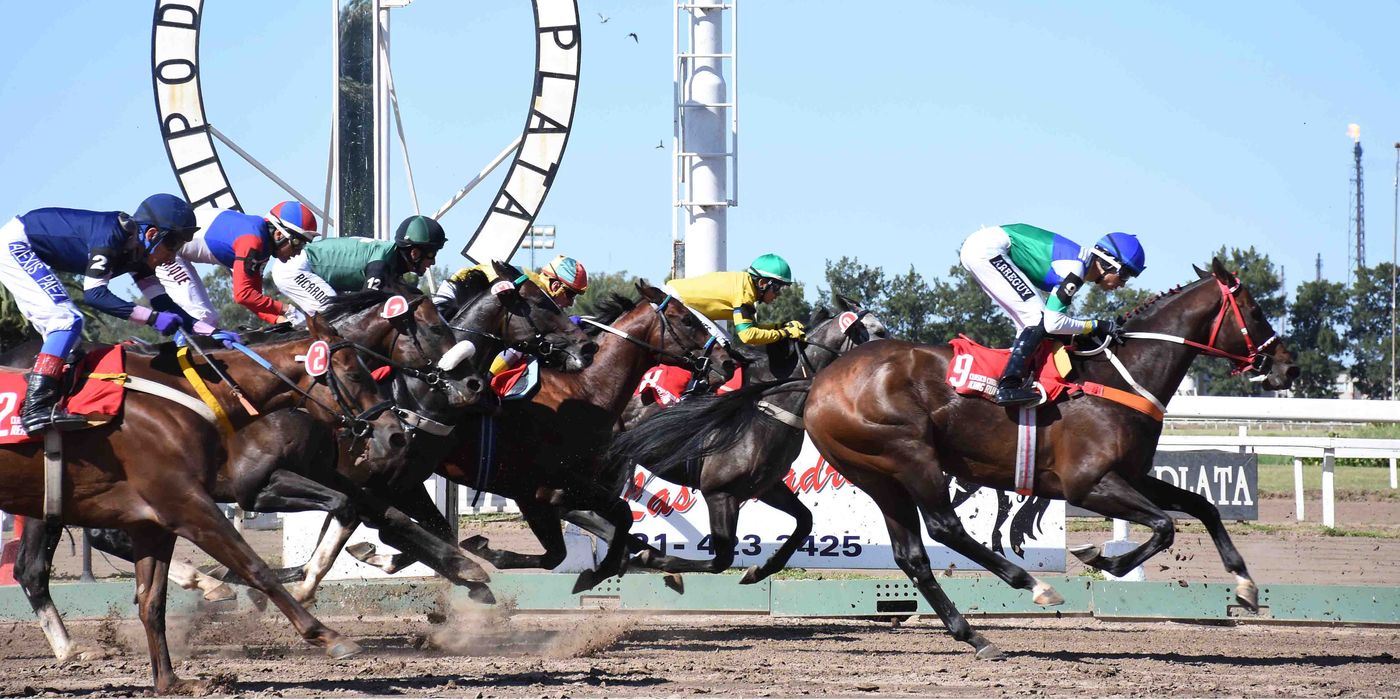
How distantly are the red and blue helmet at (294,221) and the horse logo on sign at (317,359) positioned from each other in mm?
1701

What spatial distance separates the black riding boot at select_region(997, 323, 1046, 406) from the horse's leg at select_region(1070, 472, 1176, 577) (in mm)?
547

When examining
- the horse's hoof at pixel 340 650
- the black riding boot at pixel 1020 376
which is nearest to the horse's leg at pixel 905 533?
the black riding boot at pixel 1020 376

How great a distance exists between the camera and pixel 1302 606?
27.7 feet

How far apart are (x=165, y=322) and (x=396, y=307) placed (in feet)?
4.17

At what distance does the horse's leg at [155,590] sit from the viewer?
230 inches

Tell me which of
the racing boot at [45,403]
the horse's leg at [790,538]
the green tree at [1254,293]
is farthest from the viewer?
the green tree at [1254,293]

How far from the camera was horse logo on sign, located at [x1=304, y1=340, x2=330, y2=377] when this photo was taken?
627 centimetres

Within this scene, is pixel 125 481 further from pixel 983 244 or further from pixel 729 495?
pixel 983 244

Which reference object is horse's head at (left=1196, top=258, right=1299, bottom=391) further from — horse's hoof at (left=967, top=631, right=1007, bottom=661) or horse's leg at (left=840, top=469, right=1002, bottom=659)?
horse's hoof at (left=967, top=631, right=1007, bottom=661)

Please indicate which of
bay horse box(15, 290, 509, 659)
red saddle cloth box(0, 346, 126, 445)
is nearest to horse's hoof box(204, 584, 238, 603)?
bay horse box(15, 290, 509, 659)

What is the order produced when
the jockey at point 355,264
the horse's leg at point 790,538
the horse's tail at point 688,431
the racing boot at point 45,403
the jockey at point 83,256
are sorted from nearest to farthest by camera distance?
the racing boot at point 45,403, the jockey at point 83,256, the horse's tail at point 688,431, the jockey at point 355,264, the horse's leg at point 790,538

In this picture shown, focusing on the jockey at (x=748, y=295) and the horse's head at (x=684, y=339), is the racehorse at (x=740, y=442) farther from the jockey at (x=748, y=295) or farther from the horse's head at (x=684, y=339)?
the horse's head at (x=684, y=339)

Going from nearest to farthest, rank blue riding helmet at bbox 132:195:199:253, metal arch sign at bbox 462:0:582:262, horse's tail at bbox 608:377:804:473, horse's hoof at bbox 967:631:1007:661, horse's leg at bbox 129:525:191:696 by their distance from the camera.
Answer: horse's leg at bbox 129:525:191:696, blue riding helmet at bbox 132:195:199:253, horse's hoof at bbox 967:631:1007:661, horse's tail at bbox 608:377:804:473, metal arch sign at bbox 462:0:582:262

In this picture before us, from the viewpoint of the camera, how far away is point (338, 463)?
7.64 meters
